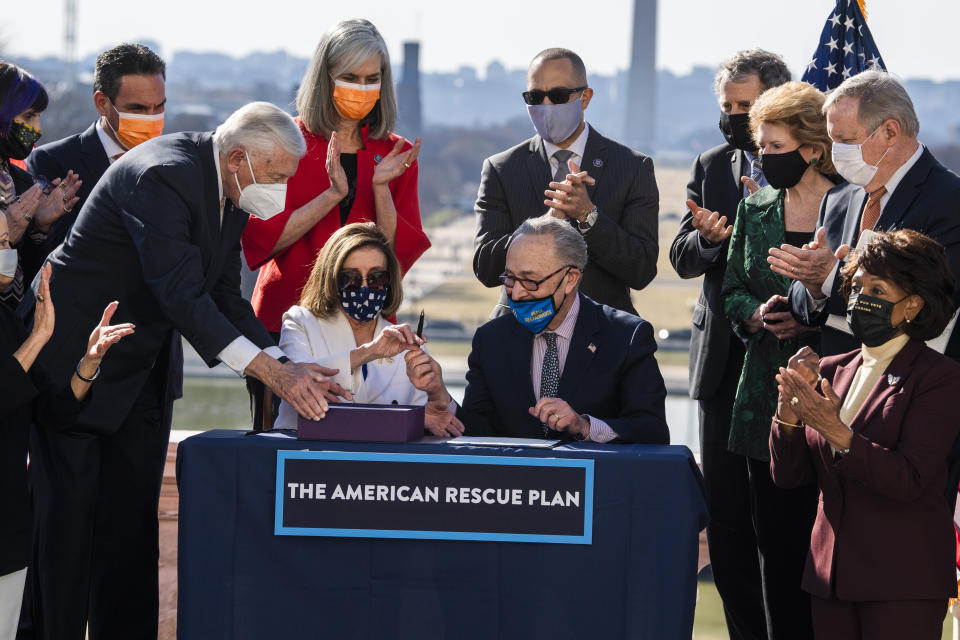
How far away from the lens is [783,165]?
3652 millimetres

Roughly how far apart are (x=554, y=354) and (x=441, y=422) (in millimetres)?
388

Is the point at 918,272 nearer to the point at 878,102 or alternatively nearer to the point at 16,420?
the point at 878,102

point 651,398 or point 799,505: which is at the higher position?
point 651,398

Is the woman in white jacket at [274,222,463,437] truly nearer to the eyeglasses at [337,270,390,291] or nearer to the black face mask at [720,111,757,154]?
the eyeglasses at [337,270,390,291]

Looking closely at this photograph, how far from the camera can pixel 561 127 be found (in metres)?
4.25

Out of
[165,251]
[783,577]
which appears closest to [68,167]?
[165,251]

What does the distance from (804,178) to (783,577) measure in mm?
1219

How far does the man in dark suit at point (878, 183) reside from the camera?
3.27 m

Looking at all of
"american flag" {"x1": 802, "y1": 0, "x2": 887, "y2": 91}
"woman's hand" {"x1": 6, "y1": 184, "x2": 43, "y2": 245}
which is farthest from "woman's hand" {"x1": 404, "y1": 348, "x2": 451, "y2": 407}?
"american flag" {"x1": 802, "y1": 0, "x2": 887, "y2": 91}

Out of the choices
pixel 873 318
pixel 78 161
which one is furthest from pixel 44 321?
pixel 873 318

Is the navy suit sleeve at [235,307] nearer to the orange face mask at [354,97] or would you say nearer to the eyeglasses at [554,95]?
the orange face mask at [354,97]

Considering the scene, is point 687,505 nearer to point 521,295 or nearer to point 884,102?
point 521,295

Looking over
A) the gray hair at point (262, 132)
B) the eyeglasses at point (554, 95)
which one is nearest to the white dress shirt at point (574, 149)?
the eyeglasses at point (554, 95)

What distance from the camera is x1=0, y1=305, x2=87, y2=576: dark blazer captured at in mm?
2828
